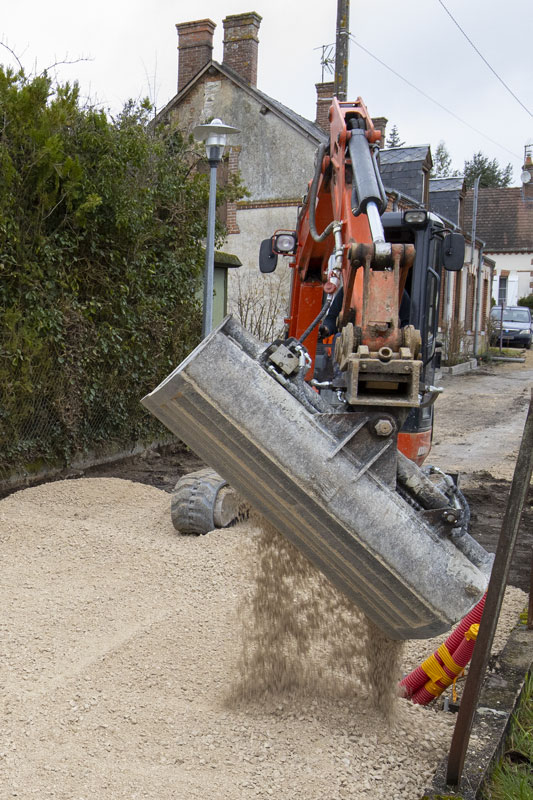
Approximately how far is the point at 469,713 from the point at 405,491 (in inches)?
30.2

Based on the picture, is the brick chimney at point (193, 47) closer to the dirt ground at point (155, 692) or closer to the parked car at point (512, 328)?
the parked car at point (512, 328)

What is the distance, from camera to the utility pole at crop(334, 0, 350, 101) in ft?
45.1

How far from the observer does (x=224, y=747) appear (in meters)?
3.08

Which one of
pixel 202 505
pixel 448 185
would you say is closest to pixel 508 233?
pixel 448 185

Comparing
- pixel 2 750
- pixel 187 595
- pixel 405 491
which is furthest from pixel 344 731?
pixel 187 595

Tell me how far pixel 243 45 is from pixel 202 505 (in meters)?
16.3

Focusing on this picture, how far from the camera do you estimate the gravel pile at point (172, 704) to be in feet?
9.48

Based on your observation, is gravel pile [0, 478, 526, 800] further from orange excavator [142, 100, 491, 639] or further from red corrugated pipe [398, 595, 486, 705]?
orange excavator [142, 100, 491, 639]

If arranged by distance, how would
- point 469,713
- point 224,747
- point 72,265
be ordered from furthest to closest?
point 72,265 < point 224,747 < point 469,713

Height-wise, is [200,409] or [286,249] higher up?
[286,249]

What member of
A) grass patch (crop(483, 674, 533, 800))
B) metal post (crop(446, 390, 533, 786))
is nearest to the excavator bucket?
metal post (crop(446, 390, 533, 786))

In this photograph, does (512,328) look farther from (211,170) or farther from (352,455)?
(352,455)

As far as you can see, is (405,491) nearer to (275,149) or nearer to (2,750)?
(2,750)

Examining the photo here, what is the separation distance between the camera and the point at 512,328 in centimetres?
3092
